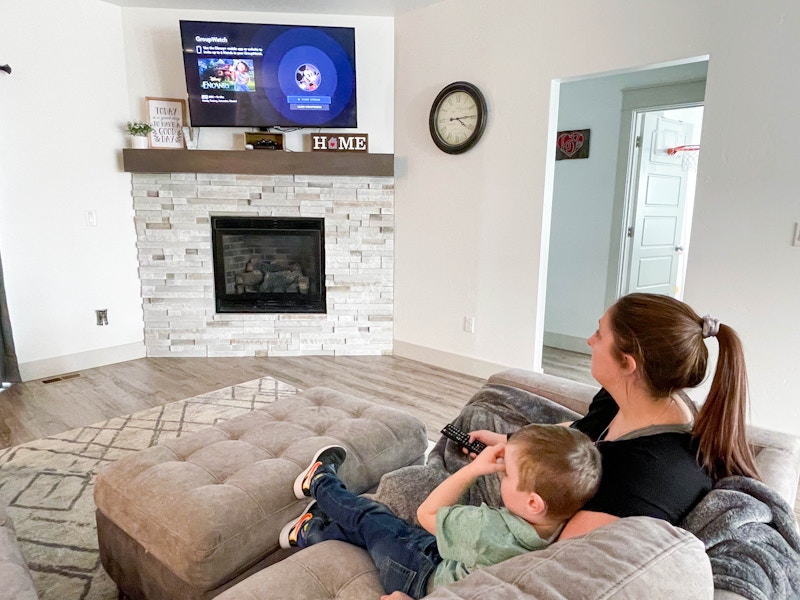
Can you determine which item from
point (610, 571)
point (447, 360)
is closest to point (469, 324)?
point (447, 360)

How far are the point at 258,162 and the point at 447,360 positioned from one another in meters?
2.11

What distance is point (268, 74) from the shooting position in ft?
12.6

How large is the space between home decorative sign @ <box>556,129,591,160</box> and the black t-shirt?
12.7 feet

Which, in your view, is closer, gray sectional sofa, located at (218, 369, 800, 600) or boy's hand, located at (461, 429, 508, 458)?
gray sectional sofa, located at (218, 369, 800, 600)

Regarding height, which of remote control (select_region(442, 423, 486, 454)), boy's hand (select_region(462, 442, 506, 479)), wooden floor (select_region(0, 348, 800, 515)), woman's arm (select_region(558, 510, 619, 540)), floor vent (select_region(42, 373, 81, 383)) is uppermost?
boy's hand (select_region(462, 442, 506, 479))

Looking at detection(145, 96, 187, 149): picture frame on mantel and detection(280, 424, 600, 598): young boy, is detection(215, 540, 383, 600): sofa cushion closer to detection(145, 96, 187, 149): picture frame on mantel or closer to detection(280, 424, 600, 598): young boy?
detection(280, 424, 600, 598): young boy

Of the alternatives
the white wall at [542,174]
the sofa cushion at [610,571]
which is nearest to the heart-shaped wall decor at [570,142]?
the white wall at [542,174]

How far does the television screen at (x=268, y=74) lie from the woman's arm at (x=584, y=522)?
3574 mm

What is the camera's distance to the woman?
954 millimetres

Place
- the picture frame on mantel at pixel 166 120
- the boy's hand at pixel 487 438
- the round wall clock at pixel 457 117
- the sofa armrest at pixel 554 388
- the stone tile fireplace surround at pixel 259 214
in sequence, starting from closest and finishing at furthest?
the boy's hand at pixel 487 438 → the sofa armrest at pixel 554 388 → the round wall clock at pixel 457 117 → the picture frame on mantel at pixel 166 120 → the stone tile fireplace surround at pixel 259 214

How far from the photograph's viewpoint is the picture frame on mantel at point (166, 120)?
395 centimetres

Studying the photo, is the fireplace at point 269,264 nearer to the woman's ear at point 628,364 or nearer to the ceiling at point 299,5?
the ceiling at point 299,5

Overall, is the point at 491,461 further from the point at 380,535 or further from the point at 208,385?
the point at 208,385

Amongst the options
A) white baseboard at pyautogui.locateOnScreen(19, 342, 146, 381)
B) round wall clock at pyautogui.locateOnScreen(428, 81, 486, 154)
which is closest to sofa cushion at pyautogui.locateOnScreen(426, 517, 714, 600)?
round wall clock at pyautogui.locateOnScreen(428, 81, 486, 154)
